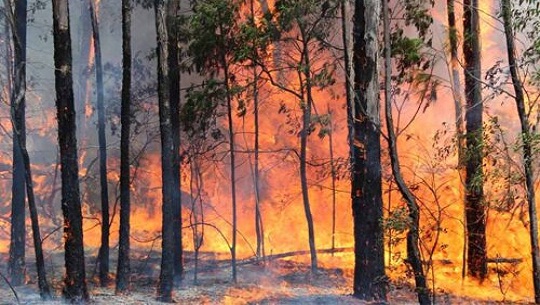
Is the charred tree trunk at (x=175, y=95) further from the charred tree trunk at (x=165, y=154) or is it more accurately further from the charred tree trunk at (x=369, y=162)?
the charred tree trunk at (x=369, y=162)

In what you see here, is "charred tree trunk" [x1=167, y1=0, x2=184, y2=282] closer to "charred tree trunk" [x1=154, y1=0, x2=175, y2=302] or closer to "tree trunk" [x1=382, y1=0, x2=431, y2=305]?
"charred tree trunk" [x1=154, y1=0, x2=175, y2=302]

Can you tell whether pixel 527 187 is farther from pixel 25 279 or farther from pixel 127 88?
pixel 25 279

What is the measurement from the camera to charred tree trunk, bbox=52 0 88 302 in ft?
40.1

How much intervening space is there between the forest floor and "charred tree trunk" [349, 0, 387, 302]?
1.59 ft

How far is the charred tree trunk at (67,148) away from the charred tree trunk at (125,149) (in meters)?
2.71

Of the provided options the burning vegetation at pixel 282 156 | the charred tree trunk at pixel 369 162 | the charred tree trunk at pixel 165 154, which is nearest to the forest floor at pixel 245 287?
the burning vegetation at pixel 282 156

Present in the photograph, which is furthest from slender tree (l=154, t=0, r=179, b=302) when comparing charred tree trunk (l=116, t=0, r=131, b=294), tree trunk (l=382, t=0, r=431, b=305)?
tree trunk (l=382, t=0, r=431, b=305)

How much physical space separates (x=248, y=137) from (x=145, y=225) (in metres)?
6.62

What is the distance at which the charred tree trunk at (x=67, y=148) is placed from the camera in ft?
40.1

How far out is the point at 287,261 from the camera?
68.6 feet

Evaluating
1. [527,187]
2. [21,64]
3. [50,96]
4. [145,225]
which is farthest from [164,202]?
[50,96]

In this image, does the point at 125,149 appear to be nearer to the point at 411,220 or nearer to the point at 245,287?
the point at 245,287

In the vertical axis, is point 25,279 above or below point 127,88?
below

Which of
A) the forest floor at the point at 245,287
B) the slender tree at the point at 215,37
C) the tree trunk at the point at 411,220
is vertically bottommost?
the forest floor at the point at 245,287
